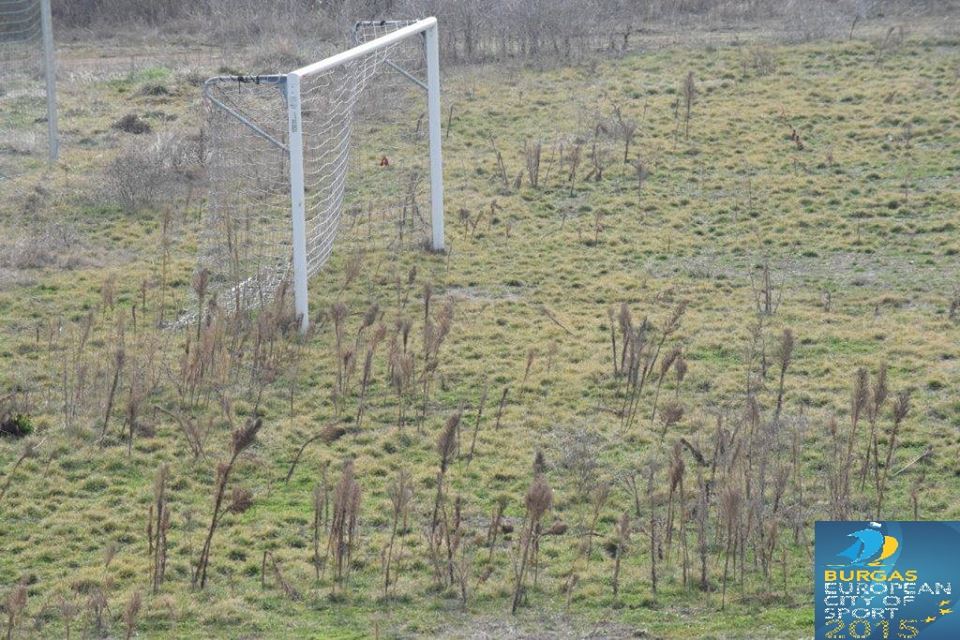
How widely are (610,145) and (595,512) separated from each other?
8.67 metres

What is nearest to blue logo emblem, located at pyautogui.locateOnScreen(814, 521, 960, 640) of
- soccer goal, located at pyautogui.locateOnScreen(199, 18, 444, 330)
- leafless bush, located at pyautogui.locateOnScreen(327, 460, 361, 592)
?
leafless bush, located at pyautogui.locateOnScreen(327, 460, 361, 592)

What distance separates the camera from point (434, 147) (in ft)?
39.8

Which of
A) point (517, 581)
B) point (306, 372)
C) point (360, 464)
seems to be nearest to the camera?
point (517, 581)

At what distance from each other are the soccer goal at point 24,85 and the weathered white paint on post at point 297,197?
5.52 m

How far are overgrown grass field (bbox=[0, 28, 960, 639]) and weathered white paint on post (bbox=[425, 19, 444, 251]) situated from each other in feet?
0.89

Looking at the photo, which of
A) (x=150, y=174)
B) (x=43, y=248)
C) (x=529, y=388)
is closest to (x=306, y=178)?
(x=43, y=248)

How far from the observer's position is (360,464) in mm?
7914

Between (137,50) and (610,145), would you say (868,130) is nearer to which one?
(610,145)

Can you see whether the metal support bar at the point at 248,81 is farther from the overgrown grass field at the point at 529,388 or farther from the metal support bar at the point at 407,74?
the metal support bar at the point at 407,74

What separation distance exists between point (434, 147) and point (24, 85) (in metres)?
8.25

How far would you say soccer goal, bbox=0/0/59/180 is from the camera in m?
15.0

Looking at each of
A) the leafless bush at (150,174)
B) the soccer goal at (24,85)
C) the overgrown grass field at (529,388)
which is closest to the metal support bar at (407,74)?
the overgrown grass field at (529,388)

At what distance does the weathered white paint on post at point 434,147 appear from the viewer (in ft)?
39.3

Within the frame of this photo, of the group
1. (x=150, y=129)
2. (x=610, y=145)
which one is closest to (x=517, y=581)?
(x=610, y=145)
